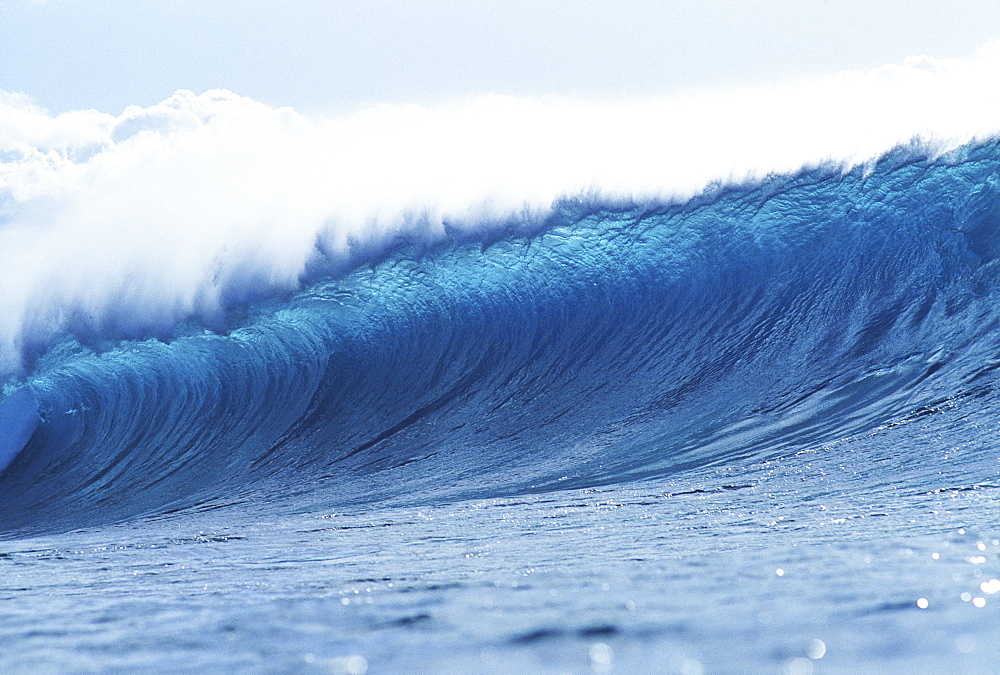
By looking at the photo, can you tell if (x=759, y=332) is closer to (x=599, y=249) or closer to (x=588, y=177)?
(x=599, y=249)

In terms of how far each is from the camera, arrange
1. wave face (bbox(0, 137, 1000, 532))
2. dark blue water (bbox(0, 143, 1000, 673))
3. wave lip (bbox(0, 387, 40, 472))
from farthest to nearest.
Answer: wave lip (bbox(0, 387, 40, 472)) → wave face (bbox(0, 137, 1000, 532)) → dark blue water (bbox(0, 143, 1000, 673))

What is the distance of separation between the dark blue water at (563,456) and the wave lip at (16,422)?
0.10ft

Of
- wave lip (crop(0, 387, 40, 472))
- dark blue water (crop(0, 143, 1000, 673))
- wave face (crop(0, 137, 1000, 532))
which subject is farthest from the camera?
wave lip (crop(0, 387, 40, 472))

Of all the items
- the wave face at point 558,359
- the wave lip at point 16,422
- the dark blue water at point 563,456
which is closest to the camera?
the dark blue water at point 563,456

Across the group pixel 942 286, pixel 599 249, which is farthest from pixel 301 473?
pixel 942 286

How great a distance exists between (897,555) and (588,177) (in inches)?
283

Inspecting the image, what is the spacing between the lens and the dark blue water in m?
2.30

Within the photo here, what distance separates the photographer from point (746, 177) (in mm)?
9172

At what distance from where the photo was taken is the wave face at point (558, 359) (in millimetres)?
5906

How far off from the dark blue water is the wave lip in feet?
0.10

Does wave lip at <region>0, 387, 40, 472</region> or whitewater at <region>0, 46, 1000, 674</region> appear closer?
whitewater at <region>0, 46, 1000, 674</region>

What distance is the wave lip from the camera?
8219mm

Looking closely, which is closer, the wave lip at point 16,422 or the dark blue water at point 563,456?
the dark blue water at point 563,456

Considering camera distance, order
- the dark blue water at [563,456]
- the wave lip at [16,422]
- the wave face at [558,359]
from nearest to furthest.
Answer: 1. the dark blue water at [563,456]
2. the wave face at [558,359]
3. the wave lip at [16,422]
